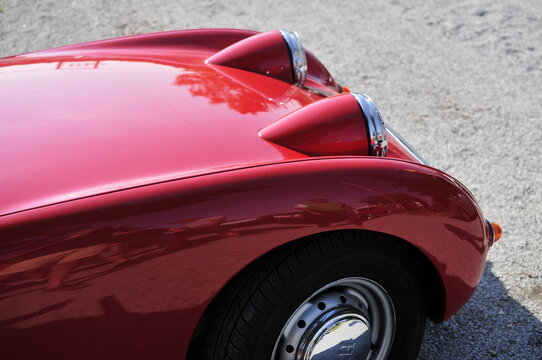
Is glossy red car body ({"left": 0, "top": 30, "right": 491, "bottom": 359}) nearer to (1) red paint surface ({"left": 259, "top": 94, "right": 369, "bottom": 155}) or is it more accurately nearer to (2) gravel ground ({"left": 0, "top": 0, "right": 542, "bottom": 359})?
(1) red paint surface ({"left": 259, "top": 94, "right": 369, "bottom": 155})

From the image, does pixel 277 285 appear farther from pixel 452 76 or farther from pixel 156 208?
pixel 452 76

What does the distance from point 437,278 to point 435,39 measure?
3889 mm

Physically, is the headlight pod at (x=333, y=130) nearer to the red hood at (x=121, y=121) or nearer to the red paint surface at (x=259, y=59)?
the red hood at (x=121, y=121)

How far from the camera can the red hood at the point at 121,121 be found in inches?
67.8

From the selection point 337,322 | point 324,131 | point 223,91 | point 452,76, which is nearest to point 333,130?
point 324,131

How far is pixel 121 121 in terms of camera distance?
2.03 metres

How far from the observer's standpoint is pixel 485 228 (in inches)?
89.8

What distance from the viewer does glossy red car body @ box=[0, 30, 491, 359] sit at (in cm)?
155

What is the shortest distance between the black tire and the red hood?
0.32 m

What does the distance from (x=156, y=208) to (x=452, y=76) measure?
3886mm

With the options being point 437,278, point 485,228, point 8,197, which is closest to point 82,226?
point 8,197

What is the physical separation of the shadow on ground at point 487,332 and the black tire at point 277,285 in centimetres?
77

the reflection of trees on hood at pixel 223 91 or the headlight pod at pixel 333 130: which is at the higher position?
the reflection of trees on hood at pixel 223 91

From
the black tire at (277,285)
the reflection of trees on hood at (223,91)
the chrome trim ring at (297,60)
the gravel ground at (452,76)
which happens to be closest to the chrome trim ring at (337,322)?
the black tire at (277,285)
